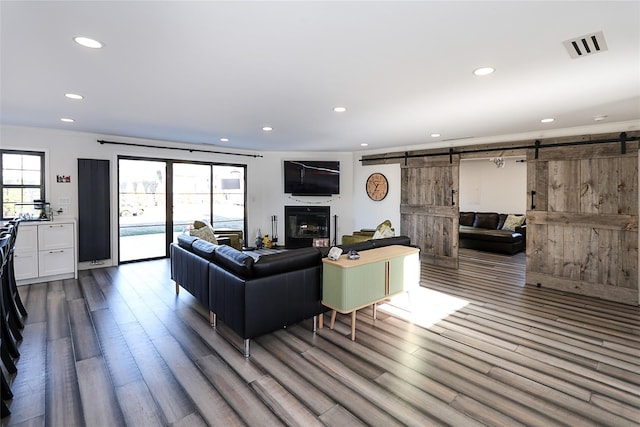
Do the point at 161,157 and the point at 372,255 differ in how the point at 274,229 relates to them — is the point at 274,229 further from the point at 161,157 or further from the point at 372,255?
the point at 372,255

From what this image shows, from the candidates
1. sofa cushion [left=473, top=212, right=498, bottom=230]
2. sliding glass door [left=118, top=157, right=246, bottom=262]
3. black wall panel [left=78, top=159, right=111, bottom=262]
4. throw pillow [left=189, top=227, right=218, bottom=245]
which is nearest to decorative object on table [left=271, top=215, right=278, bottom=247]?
sliding glass door [left=118, top=157, right=246, bottom=262]

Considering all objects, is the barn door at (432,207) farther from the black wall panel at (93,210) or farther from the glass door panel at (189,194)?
the black wall panel at (93,210)

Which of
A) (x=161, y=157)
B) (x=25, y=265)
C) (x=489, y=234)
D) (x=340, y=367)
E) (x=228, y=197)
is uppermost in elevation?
(x=161, y=157)

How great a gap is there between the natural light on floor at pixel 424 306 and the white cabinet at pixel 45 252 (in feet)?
16.1

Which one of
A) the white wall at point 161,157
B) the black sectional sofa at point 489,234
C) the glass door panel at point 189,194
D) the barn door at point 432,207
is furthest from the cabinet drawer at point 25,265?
the black sectional sofa at point 489,234

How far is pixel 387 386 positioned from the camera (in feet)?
7.86

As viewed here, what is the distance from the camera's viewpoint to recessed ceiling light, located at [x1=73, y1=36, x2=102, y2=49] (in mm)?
2047

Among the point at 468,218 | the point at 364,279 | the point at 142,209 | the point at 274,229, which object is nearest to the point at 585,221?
the point at 364,279

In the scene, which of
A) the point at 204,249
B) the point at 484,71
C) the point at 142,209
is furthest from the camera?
the point at 142,209

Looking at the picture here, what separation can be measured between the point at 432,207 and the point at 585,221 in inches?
94.4

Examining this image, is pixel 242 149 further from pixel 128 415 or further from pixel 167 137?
pixel 128 415

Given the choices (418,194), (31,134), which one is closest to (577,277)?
(418,194)

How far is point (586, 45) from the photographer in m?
2.07

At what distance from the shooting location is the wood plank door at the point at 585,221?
423 cm
